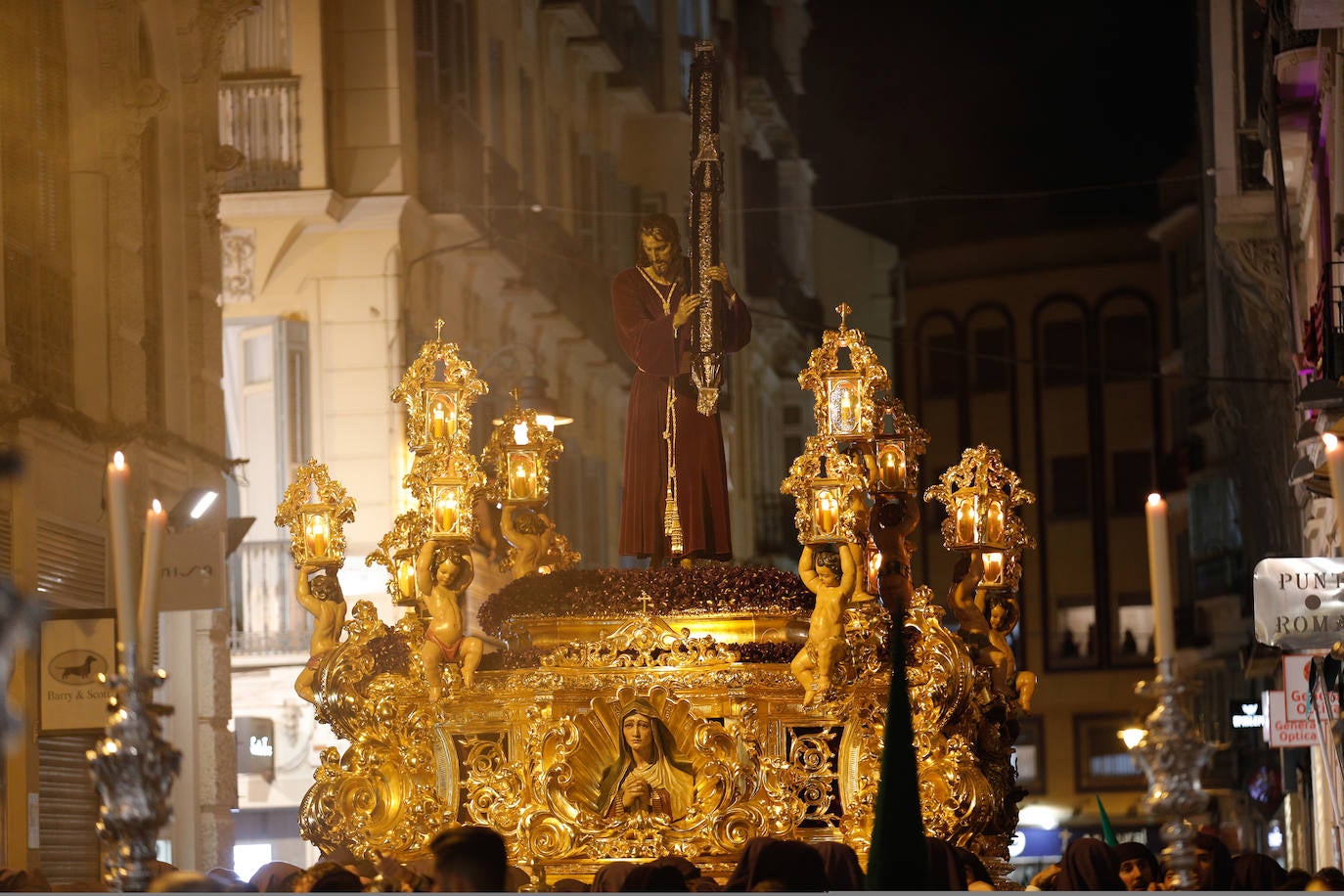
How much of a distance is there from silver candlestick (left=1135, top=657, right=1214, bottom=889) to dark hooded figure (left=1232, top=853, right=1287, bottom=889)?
398 cm

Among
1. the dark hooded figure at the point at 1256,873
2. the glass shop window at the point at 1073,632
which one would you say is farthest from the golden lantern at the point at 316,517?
the glass shop window at the point at 1073,632

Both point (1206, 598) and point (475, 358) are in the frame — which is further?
point (1206, 598)

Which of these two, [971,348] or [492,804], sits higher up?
[971,348]

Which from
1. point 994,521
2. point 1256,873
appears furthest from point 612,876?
point 994,521

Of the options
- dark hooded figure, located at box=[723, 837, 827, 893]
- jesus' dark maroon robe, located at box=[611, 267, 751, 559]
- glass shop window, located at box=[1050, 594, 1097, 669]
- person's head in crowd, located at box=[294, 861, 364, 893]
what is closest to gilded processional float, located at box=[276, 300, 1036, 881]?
jesus' dark maroon robe, located at box=[611, 267, 751, 559]

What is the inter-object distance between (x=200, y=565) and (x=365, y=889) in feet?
30.2

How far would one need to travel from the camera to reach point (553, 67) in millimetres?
27141

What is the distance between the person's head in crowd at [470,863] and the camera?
668 cm

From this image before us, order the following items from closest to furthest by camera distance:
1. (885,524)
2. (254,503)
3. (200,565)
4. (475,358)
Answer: (885,524) < (200,565) < (254,503) < (475,358)

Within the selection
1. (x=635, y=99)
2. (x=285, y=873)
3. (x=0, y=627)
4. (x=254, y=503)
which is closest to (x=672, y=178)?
(x=635, y=99)

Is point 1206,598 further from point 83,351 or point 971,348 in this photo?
point 83,351

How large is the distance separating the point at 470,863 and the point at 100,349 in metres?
11.4

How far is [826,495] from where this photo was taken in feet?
34.1

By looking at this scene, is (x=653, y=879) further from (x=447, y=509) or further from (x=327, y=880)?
(x=447, y=509)
